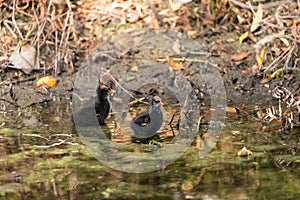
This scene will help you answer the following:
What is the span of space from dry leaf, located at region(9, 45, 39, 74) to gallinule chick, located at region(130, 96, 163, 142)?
1.71 meters

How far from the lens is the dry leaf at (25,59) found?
290 inches

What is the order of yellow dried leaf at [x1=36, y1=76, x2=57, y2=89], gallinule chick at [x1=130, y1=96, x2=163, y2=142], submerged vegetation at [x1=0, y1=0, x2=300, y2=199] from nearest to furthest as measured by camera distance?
1. submerged vegetation at [x1=0, y1=0, x2=300, y2=199]
2. gallinule chick at [x1=130, y1=96, x2=163, y2=142]
3. yellow dried leaf at [x1=36, y1=76, x2=57, y2=89]

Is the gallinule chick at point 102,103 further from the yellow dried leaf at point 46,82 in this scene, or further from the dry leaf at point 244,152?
the dry leaf at point 244,152

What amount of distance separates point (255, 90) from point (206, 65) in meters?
0.63

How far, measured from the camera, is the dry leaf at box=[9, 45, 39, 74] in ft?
24.1

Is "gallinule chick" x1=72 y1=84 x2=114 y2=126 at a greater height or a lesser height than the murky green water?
greater

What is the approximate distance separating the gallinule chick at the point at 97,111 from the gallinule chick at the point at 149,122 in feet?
1.08

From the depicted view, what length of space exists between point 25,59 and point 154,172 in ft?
9.83

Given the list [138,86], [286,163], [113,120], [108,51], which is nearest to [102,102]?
[113,120]

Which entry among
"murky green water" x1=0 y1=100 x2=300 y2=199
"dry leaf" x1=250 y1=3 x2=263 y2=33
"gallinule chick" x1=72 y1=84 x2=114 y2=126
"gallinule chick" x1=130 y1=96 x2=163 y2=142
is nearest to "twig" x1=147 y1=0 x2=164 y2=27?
"dry leaf" x1=250 y1=3 x2=263 y2=33

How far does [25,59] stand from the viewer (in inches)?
292

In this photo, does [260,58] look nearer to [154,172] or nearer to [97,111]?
[97,111]

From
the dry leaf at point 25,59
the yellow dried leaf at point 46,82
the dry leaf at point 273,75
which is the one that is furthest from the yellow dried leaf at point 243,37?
the dry leaf at point 25,59

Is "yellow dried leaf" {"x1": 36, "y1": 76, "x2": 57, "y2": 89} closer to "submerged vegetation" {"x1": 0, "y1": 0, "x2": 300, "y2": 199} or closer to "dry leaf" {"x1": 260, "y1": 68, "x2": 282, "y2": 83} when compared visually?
"submerged vegetation" {"x1": 0, "y1": 0, "x2": 300, "y2": 199}
